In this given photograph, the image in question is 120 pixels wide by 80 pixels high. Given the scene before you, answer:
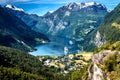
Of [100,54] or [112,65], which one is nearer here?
[112,65]

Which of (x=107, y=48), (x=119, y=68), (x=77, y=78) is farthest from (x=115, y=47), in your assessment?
(x=77, y=78)

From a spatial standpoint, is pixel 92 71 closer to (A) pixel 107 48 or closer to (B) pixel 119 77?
(A) pixel 107 48

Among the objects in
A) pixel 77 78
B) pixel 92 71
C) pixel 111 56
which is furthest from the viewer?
pixel 77 78

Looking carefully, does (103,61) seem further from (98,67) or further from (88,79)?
(88,79)

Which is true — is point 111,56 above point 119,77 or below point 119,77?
above

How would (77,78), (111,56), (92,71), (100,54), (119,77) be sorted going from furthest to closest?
1. (77,78)
2. (92,71)
3. (100,54)
4. (111,56)
5. (119,77)

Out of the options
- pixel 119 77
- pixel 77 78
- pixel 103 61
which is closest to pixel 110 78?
pixel 119 77

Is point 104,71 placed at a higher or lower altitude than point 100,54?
lower

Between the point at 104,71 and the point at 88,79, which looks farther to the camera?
the point at 88,79

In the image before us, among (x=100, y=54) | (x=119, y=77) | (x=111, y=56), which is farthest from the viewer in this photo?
(x=100, y=54)
